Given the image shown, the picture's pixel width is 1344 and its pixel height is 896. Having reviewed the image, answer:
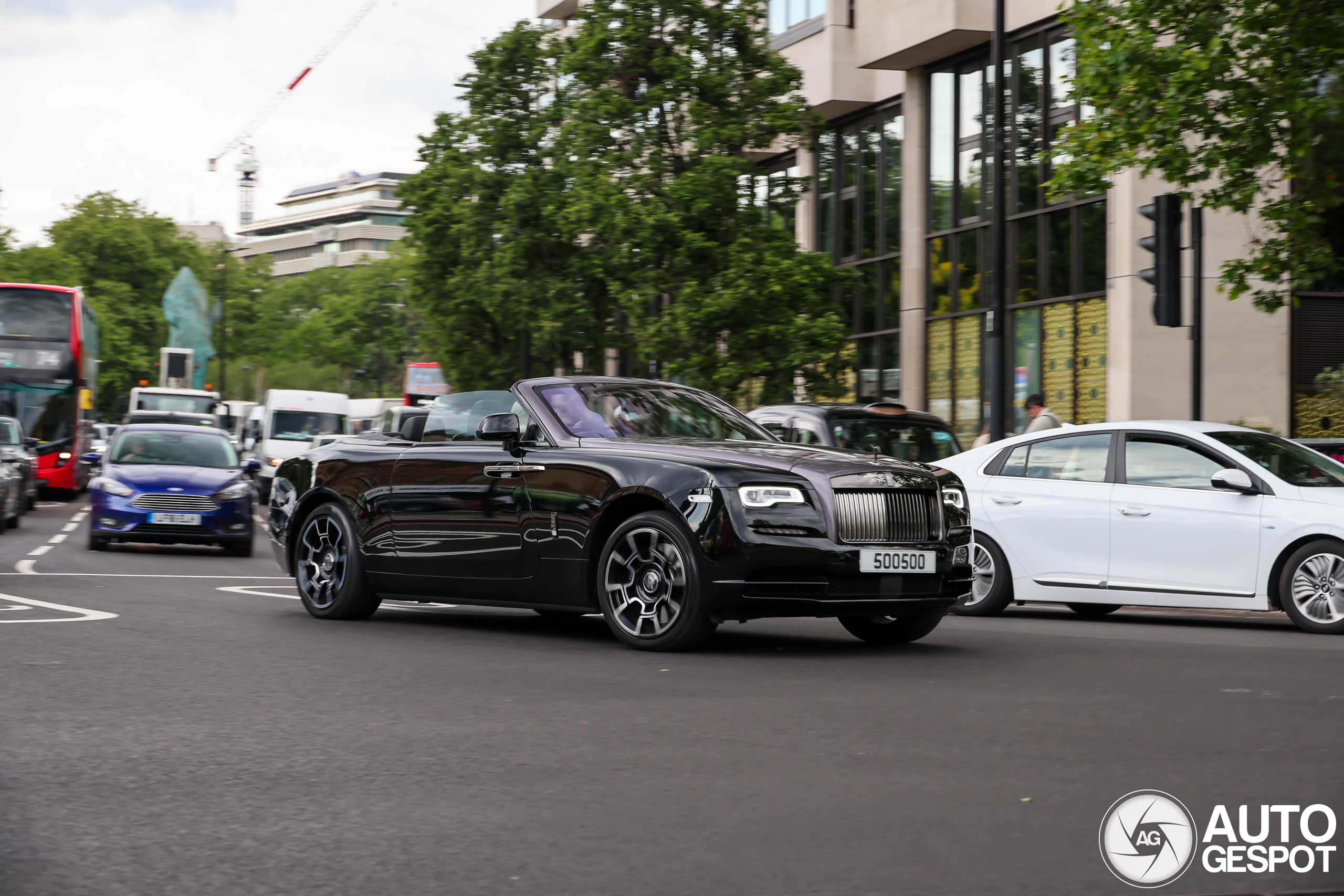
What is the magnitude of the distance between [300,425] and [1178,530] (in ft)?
107

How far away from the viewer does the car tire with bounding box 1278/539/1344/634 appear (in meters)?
11.2

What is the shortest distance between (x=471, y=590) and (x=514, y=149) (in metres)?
29.3

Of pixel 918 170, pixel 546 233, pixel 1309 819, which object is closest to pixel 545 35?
pixel 546 233

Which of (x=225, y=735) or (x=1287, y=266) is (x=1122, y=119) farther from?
(x=225, y=735)

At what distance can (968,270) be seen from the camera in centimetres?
3002

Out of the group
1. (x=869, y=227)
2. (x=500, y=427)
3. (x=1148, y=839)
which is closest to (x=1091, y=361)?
(x=869, y=227)

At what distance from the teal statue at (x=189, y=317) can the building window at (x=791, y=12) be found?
175ft

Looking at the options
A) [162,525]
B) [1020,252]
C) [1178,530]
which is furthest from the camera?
[1020,252]

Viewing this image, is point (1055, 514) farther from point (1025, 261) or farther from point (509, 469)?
point (1025, 261)

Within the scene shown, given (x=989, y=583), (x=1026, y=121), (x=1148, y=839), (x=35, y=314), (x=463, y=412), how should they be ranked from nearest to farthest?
(x=1148, y=839) < (x=463, y=412) < (x=989, y=583) < (x=1026, y=121) < (x=35, y=314)

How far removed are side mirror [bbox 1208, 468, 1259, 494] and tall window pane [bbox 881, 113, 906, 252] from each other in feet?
68.3

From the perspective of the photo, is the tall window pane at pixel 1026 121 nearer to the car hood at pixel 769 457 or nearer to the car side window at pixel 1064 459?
the car side window at pixel 1064 459

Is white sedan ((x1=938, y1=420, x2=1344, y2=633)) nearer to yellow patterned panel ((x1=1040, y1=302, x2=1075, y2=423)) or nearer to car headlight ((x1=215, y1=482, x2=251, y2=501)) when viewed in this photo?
car headlight ((x1=215, y1=482, x2=251, y2=501))

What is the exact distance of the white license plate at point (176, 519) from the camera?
19500mm
